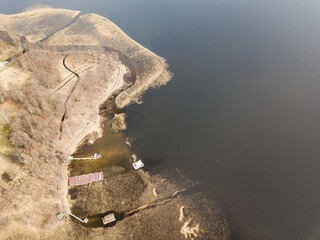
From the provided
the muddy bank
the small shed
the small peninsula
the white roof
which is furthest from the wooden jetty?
the small shed

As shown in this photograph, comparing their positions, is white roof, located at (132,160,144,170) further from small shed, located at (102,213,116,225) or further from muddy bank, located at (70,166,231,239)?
small shed, located at (102,213,116,225)

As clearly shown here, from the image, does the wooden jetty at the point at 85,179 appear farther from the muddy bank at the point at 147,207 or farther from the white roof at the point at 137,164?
the white roof at the point at 137,164

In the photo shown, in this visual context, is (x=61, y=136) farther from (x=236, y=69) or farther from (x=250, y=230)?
(x=236, y=69)

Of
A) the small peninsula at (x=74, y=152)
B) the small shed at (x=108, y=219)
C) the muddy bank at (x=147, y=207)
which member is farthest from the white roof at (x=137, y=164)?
the small shed at (x=108, y=219)

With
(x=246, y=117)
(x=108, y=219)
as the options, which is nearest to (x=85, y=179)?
(x=108, y=219)

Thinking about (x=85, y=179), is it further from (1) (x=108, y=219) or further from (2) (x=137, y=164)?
(2) (x=137, y=164)
